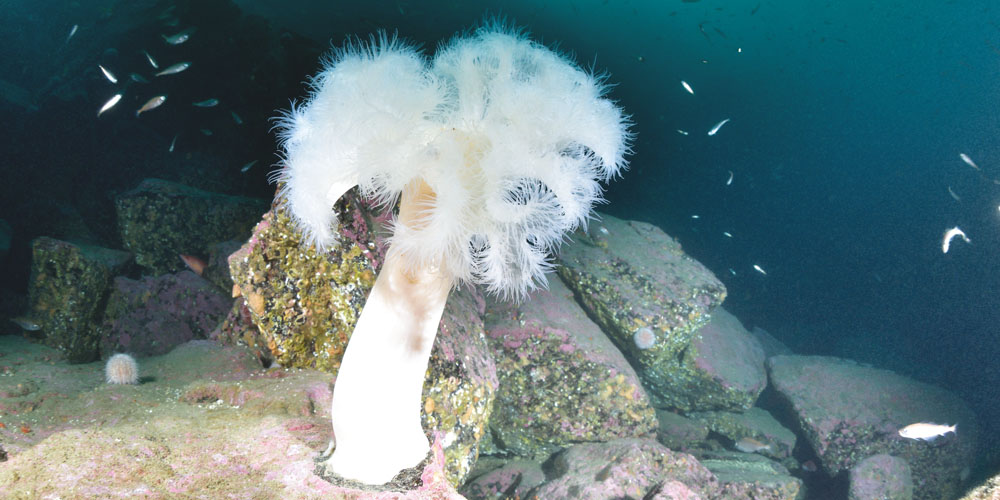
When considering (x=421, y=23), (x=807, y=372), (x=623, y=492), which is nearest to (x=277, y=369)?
(x=623, y=492)

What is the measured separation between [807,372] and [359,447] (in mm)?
10564

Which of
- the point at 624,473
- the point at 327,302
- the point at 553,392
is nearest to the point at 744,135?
the point at 553,392

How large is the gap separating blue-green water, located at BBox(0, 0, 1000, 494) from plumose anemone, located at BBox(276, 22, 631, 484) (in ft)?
12.8

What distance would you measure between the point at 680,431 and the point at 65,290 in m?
9.31

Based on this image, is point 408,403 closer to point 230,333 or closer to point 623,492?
point 230,333

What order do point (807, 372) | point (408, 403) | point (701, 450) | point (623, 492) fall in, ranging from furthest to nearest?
point (807, 372)
point (701, 450)
point (623, 492)
point (408, 403)

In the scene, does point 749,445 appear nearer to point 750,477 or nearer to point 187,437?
point 750,477

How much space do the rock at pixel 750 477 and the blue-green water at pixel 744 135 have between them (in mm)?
3901

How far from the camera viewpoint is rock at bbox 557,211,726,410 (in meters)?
6.34

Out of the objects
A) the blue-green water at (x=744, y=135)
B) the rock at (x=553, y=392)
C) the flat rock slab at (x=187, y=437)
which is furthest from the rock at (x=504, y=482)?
the blue-green water at (x=744, y=135)

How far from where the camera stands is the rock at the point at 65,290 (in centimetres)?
450

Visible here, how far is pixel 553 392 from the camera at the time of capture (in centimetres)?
505

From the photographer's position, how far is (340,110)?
5.64 ft

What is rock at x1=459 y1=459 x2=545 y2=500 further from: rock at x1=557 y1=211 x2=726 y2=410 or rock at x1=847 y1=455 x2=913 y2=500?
rock at x1=847 y1=455 x2=913 y2=500
